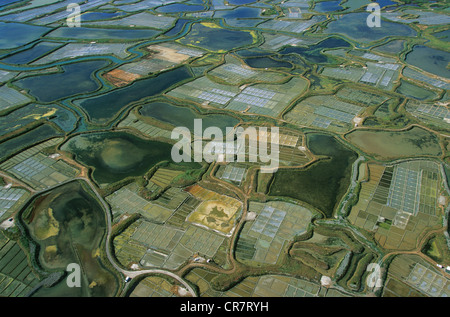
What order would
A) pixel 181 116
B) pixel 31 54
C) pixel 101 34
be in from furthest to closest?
pixel 101 34
pixel 31 54
pixel 181 116

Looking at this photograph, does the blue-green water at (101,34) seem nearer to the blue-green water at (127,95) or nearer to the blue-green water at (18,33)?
the blue-green water at (18,33)

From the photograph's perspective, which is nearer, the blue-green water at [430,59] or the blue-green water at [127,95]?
the blue-green water at [127,95]

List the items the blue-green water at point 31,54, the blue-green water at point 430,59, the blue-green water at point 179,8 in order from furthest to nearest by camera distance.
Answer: the blue-green water at point 179,8 → the blue-green water at point 31,54 → the blue-green water at point 430,59

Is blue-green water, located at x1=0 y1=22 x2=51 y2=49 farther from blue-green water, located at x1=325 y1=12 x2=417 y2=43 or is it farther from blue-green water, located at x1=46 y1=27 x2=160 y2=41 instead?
blue-green water, located at x1=325 y1=12 x2=417 y2=43

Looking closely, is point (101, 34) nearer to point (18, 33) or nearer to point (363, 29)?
point (18, 33)

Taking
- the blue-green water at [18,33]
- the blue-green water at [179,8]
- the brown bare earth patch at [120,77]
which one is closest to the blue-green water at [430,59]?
the brown bare earth patch at [120,77]

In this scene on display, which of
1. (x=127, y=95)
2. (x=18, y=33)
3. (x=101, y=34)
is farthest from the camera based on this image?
(x=18, y=33)

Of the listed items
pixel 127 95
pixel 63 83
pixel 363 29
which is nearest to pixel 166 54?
pixel 127 95

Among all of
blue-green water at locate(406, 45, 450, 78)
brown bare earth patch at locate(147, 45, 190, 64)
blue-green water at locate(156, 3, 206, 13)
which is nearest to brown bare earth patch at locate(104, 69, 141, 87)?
brown bare earth patch at locate(147, 45, 190, 64)

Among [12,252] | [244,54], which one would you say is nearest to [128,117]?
[12,252]

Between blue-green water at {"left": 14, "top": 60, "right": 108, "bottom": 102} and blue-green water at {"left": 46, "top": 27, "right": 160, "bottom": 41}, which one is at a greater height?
blue-green water at {"left": 46, "top": 27, "right": 160, "bottom": 41}

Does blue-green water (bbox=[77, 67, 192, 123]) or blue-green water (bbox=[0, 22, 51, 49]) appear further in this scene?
blue-green water (bbox=[0, 22, 51, 49])

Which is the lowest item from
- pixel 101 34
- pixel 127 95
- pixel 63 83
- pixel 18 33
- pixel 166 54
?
pixel 127 95
